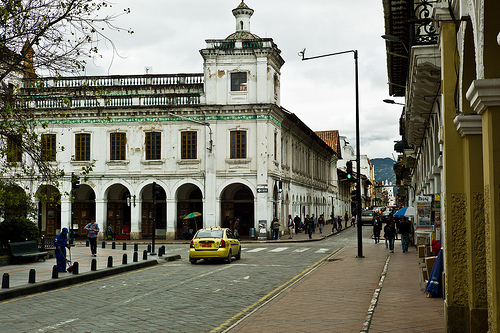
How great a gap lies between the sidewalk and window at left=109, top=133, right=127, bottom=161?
25540 millimetres

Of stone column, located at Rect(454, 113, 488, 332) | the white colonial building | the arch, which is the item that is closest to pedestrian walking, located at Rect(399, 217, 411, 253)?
the white colonial building

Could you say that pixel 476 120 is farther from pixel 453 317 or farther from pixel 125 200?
pixel 125 200

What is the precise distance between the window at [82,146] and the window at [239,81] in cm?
1116

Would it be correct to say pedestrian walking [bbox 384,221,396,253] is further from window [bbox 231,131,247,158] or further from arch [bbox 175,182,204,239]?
arch [bbox 175,182,204,239]

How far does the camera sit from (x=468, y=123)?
312 inches

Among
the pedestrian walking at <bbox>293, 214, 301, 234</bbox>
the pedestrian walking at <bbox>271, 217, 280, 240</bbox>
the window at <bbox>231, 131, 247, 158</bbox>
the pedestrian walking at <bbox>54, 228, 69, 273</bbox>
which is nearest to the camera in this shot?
the pedestrian walking at <bbox>54, 228, 69, 273</bbox>

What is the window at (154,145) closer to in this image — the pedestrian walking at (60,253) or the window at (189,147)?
the window at (189,147)

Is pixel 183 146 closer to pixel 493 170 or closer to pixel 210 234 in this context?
pixel 210 234

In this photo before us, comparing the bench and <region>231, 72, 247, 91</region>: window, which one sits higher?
<region>231, 72, 247, 91</region>: window

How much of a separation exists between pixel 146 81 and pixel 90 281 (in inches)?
1118

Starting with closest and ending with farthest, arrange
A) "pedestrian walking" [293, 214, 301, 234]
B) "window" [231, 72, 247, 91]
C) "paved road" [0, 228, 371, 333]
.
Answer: "paved road" [0, 228, 371, 333]
"window" [231, 72, 247, 91]
"pedestrian walking" [293, 214, 301, 234]

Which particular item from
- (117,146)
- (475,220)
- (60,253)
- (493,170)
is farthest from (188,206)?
(493,170)

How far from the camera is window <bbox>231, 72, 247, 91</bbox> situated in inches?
1588

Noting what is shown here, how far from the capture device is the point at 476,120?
25.8 feet
